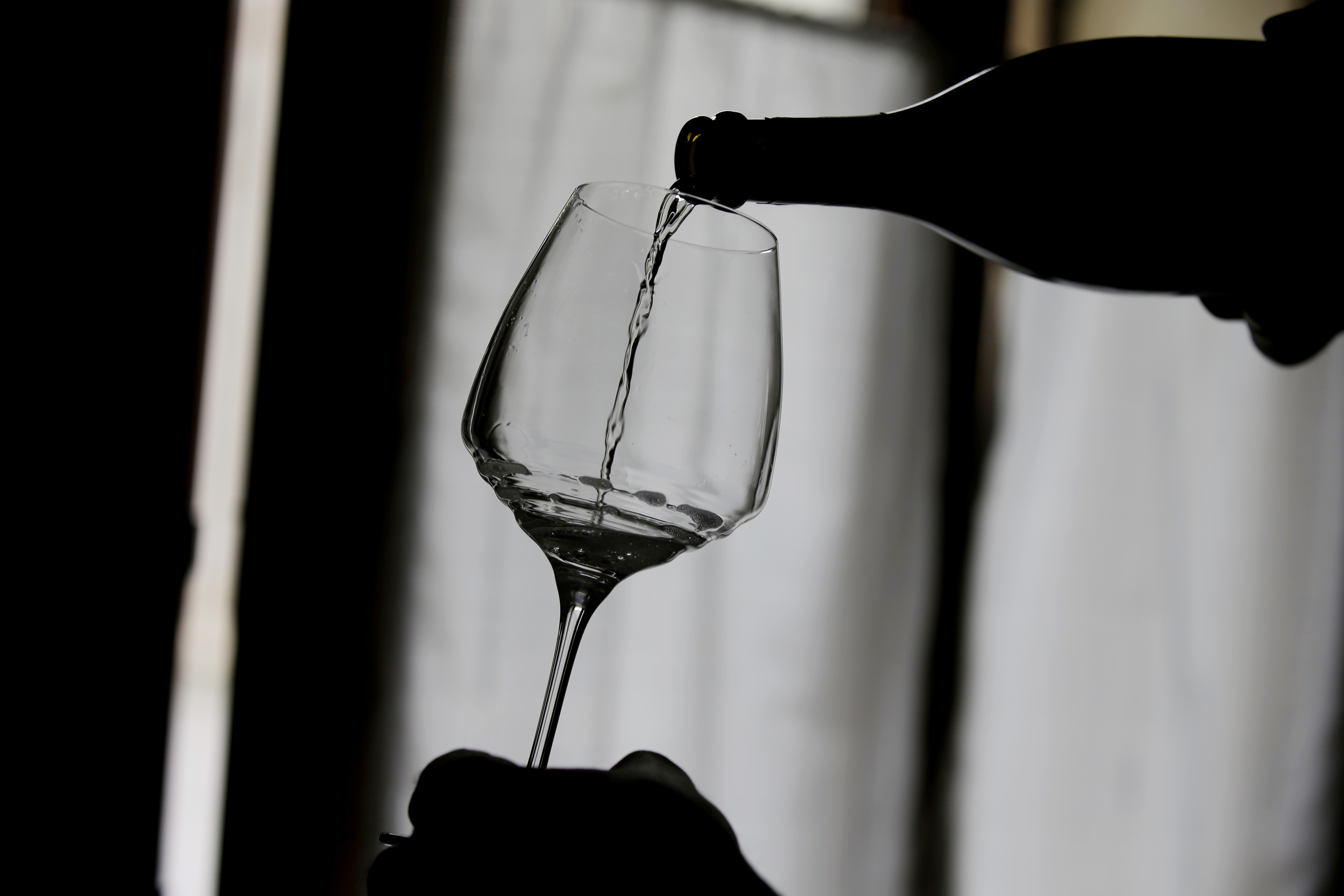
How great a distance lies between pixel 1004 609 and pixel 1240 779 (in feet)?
1.98

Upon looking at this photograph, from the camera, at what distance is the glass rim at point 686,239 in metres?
0.46

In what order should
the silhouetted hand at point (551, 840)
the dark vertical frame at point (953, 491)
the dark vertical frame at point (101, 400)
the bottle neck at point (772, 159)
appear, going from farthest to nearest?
1. the dark vertical frame at point (953, 491)
2. the dark vertical frame at point (101, 400)
3. the bottle neck at point (772, 159)
4. the silhouetted hand at point (551, 840)

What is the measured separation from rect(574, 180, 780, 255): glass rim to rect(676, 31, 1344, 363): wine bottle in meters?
0.03

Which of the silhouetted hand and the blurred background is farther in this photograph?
the blurred background

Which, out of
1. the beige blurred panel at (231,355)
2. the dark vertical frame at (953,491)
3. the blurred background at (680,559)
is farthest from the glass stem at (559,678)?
the dark vertical frame at (953,491)

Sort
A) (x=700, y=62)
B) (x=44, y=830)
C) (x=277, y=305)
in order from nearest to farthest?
1. (x=44, y=830)
2. (x=277, y=305)
3. (x=700, y=62)

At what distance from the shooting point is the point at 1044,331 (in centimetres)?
190

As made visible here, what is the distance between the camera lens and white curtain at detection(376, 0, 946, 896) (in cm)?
160

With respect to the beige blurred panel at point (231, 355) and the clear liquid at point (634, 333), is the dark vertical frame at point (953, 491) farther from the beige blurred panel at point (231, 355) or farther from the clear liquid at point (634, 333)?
the clear liquid at point (634, 333)

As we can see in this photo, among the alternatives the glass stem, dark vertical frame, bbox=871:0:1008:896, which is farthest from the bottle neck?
dark vertical frame, bbox=871:0:1008:896

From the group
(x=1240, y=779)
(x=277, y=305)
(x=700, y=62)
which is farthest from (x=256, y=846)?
(x=1240, y=779)

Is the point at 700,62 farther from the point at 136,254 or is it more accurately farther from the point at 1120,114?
the point at 1120,114

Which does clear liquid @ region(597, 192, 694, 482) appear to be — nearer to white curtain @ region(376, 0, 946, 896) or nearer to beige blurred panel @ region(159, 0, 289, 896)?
white curtain @ region(376, 0, 946, 896)

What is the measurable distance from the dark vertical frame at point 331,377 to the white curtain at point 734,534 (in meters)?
0.06
